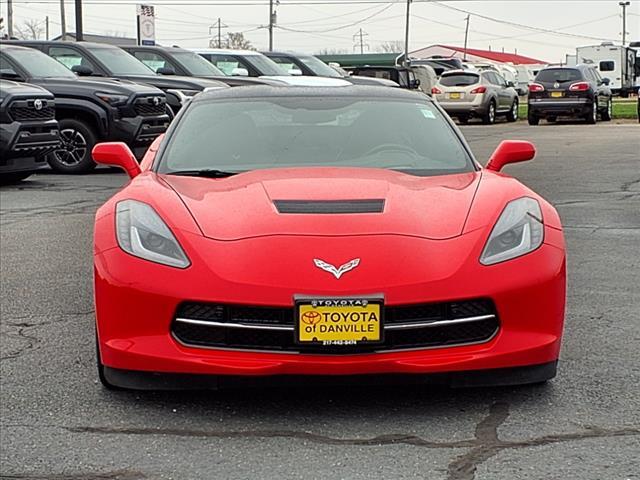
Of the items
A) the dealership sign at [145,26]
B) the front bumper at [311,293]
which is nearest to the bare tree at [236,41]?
the dealership sign at [145,26]

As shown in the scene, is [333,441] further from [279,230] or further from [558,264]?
[558,264]

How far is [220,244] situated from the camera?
431cm

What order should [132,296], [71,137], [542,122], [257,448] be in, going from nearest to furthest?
[257,448], [132,296], [71,137], [542,122]

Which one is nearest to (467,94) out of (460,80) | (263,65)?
(460,80)

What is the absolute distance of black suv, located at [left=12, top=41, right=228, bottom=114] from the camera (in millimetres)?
17500

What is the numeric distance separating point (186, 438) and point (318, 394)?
72 cm

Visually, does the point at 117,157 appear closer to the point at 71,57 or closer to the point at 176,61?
the point at 71,57

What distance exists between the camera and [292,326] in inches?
162

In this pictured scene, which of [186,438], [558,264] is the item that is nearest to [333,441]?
[186,438]

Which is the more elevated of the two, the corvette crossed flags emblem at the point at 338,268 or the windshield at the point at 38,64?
the windshield at the point at 38,64

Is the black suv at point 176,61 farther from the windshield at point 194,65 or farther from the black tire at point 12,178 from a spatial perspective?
the black tire at point 12,178

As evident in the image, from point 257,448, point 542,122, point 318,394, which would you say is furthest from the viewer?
point 542,122

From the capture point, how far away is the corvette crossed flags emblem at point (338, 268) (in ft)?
13.6

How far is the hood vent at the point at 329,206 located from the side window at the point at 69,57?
13.6 metres
